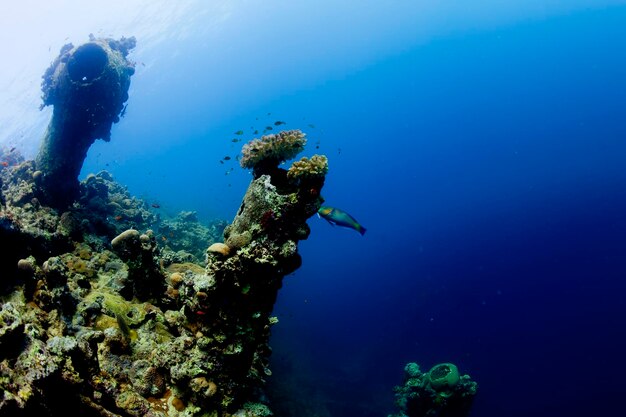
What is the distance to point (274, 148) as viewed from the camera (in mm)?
5594

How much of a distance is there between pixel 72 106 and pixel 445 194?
99.6 m

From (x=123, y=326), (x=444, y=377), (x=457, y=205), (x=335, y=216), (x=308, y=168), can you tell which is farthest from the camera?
(x=457, y=205)

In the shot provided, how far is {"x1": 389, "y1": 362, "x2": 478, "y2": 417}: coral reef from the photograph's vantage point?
11.0 metres

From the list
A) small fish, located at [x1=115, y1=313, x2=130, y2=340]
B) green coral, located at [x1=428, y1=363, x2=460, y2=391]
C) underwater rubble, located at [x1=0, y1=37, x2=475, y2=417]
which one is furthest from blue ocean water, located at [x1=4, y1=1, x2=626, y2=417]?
green coral, located at [x1=428, y1=363, x2=460, y2=391]

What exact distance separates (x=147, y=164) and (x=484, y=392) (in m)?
174

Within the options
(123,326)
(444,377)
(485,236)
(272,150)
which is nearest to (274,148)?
(272,150)

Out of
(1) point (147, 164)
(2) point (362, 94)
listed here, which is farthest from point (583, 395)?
(1) point (147, 164)

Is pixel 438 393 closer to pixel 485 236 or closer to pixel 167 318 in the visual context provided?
pixel 167 318

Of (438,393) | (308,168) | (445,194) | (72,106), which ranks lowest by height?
(438,393)

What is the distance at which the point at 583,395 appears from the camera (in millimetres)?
30625

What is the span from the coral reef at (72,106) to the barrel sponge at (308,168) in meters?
11.5

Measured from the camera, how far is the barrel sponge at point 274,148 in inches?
220

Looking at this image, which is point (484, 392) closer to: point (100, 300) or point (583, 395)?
point (583, 395)

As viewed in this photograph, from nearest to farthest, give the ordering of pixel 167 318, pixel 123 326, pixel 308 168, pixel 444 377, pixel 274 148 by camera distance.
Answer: pixel 308 168, pixel 123 326, pixel 274 148, pixel 167 318, pixel 444 377
